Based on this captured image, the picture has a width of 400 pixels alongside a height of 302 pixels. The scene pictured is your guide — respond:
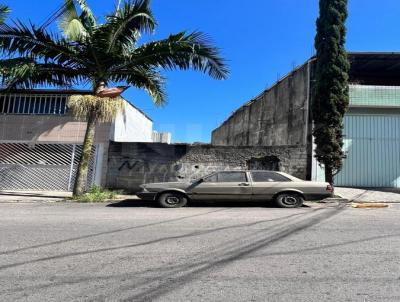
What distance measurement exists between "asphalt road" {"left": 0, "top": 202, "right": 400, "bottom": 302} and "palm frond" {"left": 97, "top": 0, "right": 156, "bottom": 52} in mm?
6616

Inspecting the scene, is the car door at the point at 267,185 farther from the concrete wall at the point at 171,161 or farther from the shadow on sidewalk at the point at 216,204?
the concrete wall at the point at 171,161

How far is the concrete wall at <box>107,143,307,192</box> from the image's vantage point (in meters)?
16.9

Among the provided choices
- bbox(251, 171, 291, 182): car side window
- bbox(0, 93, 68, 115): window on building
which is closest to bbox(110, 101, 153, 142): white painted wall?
bbox(0, 93, 68, 115): window on building

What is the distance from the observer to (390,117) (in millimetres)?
18141

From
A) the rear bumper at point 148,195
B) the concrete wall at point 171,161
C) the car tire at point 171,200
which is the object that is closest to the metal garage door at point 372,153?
the concrete wall at point 171,161

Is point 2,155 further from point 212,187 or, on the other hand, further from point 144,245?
point 144,245

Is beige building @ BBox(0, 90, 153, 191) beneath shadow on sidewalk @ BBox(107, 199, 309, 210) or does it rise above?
above

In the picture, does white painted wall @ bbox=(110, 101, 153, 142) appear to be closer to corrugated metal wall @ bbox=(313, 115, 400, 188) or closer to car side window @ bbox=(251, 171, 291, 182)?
car side window @ bbox=(251, 171, 291, 182)

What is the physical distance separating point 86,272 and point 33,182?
1341cm

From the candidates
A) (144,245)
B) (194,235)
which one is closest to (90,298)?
(144,245)

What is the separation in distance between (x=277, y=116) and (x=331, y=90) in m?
6.74

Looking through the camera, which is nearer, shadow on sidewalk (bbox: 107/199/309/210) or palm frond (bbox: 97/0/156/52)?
shadow on sidewalk (bbox: 107/199/309/210)

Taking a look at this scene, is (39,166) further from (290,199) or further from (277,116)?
(277,116)

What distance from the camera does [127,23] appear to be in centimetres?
1388
